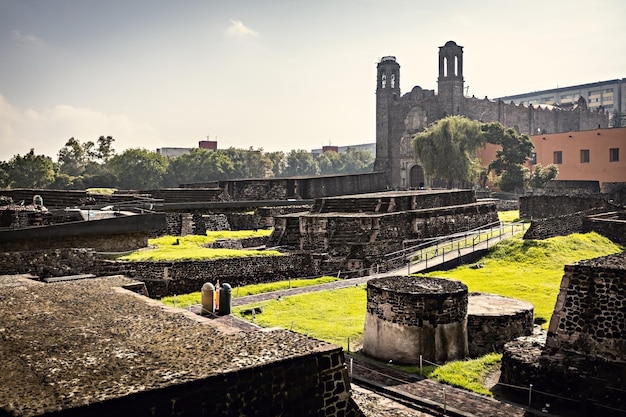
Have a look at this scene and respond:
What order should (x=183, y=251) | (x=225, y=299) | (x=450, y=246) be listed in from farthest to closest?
1. (x=450, y=246)
2. (x=183, y=251)
3. (x=225, y=299)

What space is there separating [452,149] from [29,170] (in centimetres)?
3195

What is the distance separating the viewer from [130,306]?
7.87m

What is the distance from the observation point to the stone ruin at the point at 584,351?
26.7 feet

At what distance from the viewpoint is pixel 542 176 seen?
3878 centimetres

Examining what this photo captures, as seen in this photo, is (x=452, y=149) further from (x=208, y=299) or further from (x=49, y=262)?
(x=49, y=262)

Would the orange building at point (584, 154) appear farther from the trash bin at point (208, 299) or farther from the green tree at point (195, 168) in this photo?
the trash bin at point (208, 299)

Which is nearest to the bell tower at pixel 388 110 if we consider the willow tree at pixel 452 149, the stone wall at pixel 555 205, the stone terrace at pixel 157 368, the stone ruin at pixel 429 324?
the willow tree at pixel 452 149

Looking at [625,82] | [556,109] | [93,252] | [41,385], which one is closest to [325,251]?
[93,252]

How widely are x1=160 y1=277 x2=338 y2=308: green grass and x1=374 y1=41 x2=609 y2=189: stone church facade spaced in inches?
1310

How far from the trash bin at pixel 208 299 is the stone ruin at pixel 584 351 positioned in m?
5.96

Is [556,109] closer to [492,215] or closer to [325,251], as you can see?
[492,215]

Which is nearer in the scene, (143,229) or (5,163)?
(143,229)

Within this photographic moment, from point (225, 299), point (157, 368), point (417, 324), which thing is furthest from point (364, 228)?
point (157, 368)

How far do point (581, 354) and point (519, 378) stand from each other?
101cm
